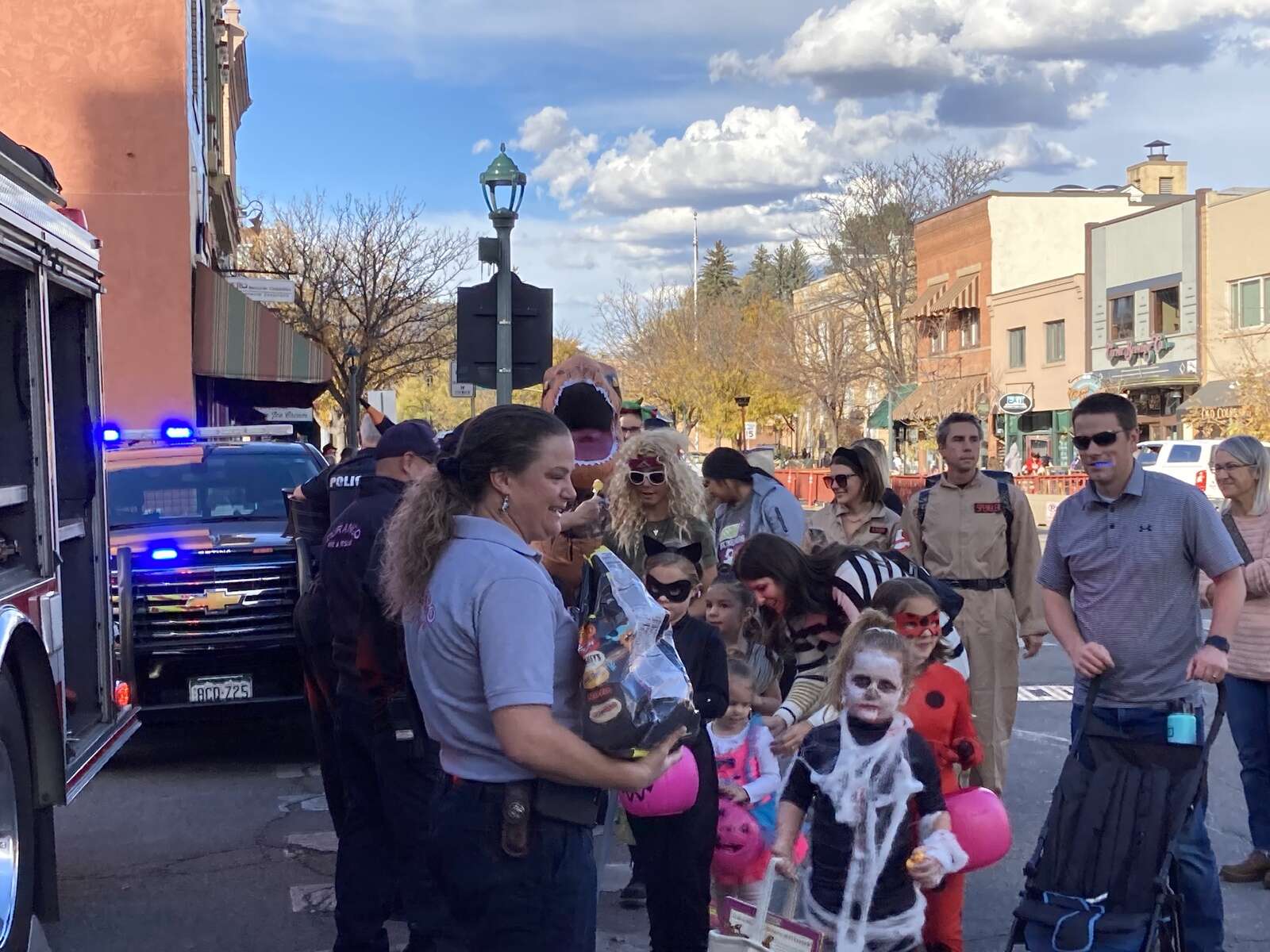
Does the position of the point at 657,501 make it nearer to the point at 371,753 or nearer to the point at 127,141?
the point at 371,753

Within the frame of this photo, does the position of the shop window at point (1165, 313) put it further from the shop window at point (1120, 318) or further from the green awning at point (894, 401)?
the green awning at point (894, 401)

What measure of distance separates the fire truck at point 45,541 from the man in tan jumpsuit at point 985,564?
3.91m

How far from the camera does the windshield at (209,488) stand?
9.71 metres

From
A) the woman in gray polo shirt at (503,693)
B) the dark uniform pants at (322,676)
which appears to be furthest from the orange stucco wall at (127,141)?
the woman in gray polo shirt at (503,693)

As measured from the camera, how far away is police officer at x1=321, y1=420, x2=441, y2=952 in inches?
185

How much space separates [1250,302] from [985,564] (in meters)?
33.9

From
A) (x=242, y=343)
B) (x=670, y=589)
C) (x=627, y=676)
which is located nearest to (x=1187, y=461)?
(x=242, y=343)

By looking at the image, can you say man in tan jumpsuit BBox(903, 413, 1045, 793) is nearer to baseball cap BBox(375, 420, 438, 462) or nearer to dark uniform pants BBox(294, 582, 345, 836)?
baseball cap BBox(375, 420, 438, 462)

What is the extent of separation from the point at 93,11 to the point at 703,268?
299ft

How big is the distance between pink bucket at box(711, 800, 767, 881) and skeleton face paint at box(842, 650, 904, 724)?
74 centimetres

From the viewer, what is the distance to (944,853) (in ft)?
13.8

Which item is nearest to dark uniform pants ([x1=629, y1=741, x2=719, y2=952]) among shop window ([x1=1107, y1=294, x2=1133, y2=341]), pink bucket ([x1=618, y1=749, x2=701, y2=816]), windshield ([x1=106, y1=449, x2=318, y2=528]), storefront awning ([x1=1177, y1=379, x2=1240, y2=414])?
pink bucket ([x1=618, y1=749, x2=701, y2=816])

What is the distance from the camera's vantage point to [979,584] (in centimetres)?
708

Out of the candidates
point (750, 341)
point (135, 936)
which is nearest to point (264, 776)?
point (135, 936)
